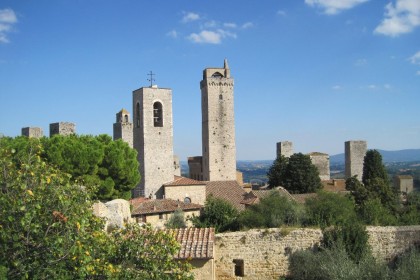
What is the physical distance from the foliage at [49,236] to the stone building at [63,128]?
31.9 meters

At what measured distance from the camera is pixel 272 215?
17000 millimetres

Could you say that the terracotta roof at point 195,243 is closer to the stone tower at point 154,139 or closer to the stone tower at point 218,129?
the stone tower at point 154,139

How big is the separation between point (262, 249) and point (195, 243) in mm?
2323

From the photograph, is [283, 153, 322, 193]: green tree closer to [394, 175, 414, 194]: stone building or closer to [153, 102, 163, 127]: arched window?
[153, 102, 163, 127]: arched window

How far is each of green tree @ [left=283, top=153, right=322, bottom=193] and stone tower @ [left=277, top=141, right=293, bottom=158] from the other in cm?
1578

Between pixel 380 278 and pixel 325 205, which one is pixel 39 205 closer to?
pixel 380 278

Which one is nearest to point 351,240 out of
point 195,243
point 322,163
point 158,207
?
point 195,243

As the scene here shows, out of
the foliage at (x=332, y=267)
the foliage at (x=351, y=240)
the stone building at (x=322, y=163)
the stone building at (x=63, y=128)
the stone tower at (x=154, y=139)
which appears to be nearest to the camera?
the foliage at (x=332, y=267)

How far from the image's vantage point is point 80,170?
23297mm

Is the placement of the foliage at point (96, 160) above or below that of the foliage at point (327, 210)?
above

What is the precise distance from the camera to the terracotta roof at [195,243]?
37.0 feet

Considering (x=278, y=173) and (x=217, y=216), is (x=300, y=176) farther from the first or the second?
(x=217, y=216)

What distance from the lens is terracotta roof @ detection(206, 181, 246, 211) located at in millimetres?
33106

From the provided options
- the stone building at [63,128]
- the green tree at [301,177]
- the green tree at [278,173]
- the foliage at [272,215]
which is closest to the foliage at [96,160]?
the foliage at [272,215]
